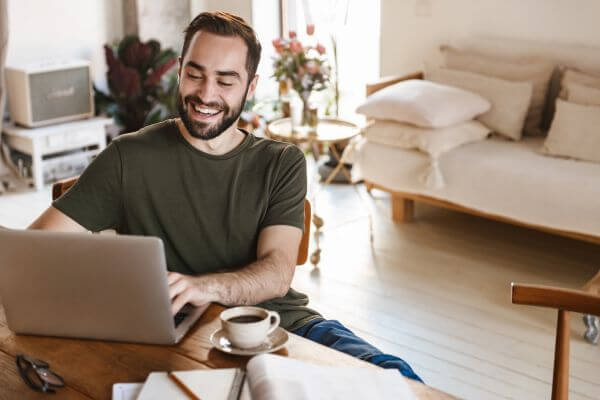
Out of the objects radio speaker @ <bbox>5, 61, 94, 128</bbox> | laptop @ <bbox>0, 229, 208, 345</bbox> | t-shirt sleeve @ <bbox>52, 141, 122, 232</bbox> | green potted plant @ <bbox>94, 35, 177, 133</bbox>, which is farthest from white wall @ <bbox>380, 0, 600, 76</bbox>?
laptop @ <bbox>0, 229, 208, 345</bbox>

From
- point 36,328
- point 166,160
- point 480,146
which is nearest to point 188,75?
point 166,160

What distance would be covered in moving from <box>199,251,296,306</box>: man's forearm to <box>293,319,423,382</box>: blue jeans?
0.11 metres

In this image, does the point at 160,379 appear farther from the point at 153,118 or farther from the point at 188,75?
the point at 153,118

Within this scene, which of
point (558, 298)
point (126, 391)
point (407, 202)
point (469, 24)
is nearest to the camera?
point (126, 391)

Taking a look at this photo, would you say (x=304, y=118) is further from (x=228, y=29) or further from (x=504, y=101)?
(x=228, y=29)

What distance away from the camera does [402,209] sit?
4316mm

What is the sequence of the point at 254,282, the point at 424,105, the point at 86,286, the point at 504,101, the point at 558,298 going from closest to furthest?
1. the point at 86,286
2. the point at 558,298
3. the point at 254,282
4. the point at 424,105
5. the point at 504,101

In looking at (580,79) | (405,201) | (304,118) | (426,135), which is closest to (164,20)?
(304,118)

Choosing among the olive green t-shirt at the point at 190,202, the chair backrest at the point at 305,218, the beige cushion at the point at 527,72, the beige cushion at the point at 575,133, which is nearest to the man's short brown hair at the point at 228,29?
the olive green t-shirt at the point at 190,202

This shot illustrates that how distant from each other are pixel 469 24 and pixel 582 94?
0.93 metres

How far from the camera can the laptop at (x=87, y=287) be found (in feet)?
4.65

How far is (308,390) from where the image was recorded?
1.26m

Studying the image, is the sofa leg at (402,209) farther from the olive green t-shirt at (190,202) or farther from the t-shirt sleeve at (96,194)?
the t-shirt sleeve at (96,194)

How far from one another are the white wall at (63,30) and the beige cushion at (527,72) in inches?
97.5
